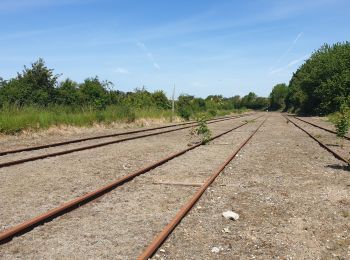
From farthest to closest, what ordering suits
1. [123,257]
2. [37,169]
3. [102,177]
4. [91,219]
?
1. [37,169]
2. [102,177]
3. [91,219]
4. [123,257]

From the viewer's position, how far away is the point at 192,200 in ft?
22.2

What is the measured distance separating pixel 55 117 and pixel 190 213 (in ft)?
56.4

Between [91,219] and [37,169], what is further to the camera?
[37,169]

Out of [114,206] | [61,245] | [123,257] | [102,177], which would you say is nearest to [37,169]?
[102,177]

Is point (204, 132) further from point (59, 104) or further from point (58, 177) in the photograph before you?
point (59, 104)

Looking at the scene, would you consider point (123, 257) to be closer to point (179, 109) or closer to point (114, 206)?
point (114, 206)

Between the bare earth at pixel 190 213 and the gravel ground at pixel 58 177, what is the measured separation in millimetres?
21

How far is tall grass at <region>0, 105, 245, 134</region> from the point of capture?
61.0 feet

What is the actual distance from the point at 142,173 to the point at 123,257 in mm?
5186

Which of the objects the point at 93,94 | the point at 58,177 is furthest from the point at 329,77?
the point at 58,177

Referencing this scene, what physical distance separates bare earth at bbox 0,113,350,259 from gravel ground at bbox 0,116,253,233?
0.02m

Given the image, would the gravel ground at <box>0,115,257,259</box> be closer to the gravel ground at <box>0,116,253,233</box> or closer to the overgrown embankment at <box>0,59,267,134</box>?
the gravel ground at <box>0,116,253,233</box>

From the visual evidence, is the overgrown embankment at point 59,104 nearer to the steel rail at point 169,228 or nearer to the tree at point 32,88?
the tree at point 32,88

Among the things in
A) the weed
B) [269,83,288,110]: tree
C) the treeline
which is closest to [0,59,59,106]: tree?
the weed
